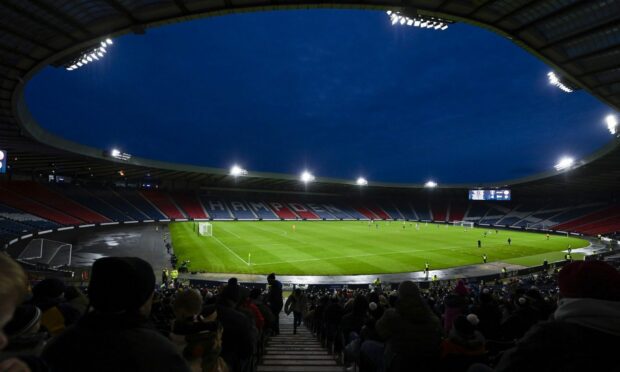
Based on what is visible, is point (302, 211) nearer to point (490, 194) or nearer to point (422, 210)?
point (422, 210)

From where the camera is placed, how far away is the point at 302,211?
86375 millimetres

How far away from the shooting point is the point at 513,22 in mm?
15125

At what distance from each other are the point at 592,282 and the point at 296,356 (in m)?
8.12

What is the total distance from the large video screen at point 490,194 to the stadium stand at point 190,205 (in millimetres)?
62122

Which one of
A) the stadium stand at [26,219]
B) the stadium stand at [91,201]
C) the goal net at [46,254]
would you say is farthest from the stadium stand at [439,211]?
the stadium stand at [26,219]

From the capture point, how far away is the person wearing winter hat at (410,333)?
394 centimetres

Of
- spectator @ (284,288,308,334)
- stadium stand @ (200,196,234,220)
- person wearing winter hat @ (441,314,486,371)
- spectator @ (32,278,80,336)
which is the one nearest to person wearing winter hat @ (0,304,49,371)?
spectator @ (32,278,80,336)

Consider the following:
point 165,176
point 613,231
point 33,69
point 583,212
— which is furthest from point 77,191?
point 583,212

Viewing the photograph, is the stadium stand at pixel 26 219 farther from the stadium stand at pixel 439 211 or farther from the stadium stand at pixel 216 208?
the stadium stand at pixel 439 211

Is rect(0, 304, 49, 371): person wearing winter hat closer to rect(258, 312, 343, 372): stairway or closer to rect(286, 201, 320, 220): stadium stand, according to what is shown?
rect(258, 312, 343, 372): stairway

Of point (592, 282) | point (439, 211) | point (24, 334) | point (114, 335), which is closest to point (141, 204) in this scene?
point (24, 334)

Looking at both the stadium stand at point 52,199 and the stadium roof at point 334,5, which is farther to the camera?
the stadium stand at point 52,199

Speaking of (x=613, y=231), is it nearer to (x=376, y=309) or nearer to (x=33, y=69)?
(x=376, y=309)

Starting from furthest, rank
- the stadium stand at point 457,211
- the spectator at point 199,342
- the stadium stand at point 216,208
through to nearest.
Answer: the stadium stand at point 457,211, the stadium stand at point 216,208, the spectator at point 199,342
